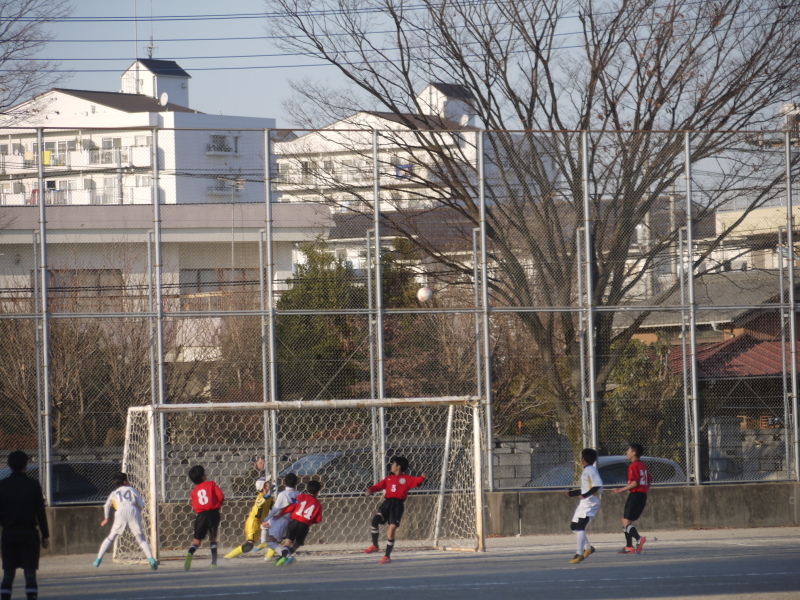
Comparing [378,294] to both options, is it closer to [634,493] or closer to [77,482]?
[634,493]

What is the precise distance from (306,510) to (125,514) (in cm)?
222

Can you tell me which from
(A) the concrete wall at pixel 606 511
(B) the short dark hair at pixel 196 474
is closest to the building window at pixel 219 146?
(B) the short dark hair at pixel 196 474

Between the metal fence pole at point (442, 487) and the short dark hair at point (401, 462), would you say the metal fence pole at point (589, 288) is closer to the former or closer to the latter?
the metal fence pole at point (442, 487)

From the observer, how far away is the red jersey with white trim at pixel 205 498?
37.8 ft

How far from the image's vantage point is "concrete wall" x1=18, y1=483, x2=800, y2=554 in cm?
1391

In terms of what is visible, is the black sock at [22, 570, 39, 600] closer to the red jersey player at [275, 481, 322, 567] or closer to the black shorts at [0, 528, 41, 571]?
the black shorts at [0, 528, 41, 571]

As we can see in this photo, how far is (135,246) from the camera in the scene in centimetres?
2136

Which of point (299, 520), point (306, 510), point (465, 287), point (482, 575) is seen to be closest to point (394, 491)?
point (306, 510)

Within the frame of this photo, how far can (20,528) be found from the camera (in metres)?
8.81

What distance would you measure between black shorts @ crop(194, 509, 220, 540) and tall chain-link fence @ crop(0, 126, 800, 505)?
6.57 feet

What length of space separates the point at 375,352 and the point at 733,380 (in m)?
6.19

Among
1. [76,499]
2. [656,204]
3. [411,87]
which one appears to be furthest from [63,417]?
[656,204]

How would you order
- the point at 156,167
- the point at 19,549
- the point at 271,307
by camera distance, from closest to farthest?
the point at 19,549 < the point at 156,167 < the point at 271,307

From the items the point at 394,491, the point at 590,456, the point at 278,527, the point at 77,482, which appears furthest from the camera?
the point at 77,482
